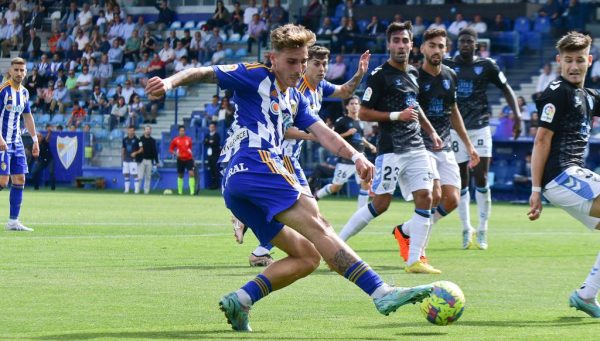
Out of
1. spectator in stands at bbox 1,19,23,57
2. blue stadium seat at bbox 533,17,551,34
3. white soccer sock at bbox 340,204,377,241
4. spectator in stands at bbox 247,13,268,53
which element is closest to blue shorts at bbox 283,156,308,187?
white soccer sock at bbox 340,204,377,241

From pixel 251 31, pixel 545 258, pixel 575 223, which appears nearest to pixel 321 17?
pixel 251 31

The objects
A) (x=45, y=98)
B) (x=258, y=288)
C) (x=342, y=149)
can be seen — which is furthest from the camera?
(x=45, y=98)

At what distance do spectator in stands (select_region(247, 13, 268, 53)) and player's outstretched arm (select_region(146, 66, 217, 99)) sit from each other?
113 ft

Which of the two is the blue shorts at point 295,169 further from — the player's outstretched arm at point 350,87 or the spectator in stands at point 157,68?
the spectator in stands at point 157,68

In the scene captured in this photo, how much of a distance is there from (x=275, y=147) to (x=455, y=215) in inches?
682

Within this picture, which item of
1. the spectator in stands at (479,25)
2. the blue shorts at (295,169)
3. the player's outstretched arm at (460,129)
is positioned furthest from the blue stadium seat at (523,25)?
the blue shorts at (295,169)

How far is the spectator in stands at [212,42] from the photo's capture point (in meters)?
43.8

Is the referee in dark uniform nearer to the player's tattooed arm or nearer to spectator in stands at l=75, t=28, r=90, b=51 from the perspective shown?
spectator in stands at l=75, t=28, r=90, b=51

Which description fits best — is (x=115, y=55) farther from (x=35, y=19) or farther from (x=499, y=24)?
(x=499, y=24)

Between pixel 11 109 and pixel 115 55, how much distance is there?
2777 centimetres

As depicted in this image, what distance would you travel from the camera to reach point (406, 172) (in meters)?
13.4

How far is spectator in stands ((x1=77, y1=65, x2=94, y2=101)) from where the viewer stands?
46188mm

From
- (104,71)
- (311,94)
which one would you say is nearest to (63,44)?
(104,71)

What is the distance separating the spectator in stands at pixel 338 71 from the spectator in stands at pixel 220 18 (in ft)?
30.1
